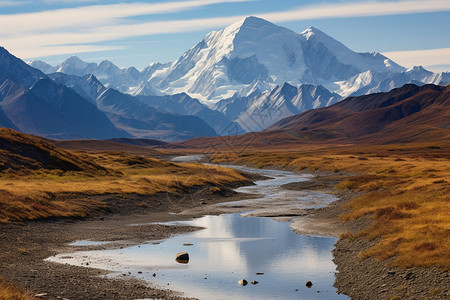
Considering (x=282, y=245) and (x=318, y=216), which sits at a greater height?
(x=318, y=216)

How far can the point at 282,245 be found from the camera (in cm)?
5000

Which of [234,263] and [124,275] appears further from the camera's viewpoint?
[234,263]

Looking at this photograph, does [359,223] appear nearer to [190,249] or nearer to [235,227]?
[235,227]

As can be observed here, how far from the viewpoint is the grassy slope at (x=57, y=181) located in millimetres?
61969

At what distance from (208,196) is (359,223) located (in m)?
42.1

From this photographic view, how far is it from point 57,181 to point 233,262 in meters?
55.5

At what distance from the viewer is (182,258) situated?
43.7 m

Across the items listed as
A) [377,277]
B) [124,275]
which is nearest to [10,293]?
[124,275]

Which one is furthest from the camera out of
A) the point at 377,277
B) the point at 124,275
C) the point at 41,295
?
the point at 124,275

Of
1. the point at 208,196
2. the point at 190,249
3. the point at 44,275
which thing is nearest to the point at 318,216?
the point at 190,249

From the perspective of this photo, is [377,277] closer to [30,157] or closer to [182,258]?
[182,258]

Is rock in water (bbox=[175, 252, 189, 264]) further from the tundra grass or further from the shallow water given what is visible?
the tundra grass

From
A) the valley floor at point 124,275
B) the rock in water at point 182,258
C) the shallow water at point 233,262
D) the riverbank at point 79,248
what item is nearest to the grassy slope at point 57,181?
the riverbank at point 79,248

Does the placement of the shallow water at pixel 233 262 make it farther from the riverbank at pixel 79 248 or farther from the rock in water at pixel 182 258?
the riverbank at pixel 79 248
